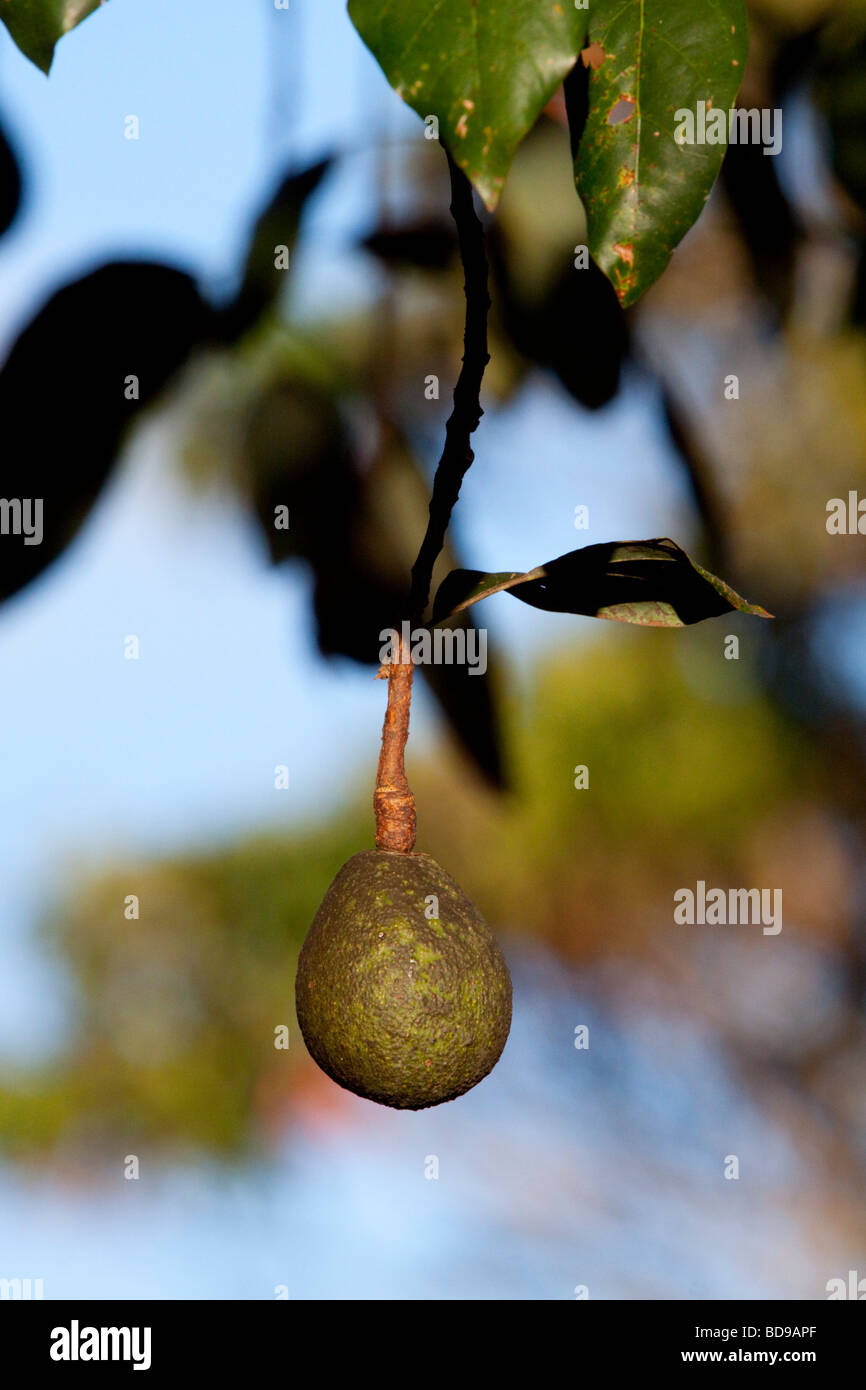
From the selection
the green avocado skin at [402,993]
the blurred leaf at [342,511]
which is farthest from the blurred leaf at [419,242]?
the green avocado skin at [402,993]

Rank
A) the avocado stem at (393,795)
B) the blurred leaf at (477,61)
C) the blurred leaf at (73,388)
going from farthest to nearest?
the blurred leaf at (73,388)
the avocado stem at (393,795)
the blurred leaf at (477,61)

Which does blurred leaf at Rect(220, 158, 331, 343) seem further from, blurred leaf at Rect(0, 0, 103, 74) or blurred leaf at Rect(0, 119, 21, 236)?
blurred leaf at Rect(0, 0, 103, 74)

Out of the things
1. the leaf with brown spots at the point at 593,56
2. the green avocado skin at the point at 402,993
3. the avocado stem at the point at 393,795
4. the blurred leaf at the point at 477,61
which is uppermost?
the leaf with brown spots at the point at 593,56

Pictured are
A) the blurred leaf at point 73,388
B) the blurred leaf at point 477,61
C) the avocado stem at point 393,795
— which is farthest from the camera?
the blurred leaf at point 73,388

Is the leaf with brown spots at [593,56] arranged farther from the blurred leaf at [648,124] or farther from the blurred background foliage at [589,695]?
the blurred background foliage at [589,695]

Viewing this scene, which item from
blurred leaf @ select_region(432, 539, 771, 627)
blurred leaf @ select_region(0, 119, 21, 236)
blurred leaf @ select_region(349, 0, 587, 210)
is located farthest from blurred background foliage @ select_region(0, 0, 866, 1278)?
blurred leaf @ select_region(349, 0, 587, 210)

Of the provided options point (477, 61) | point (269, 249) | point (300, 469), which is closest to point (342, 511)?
point (300, 469)
